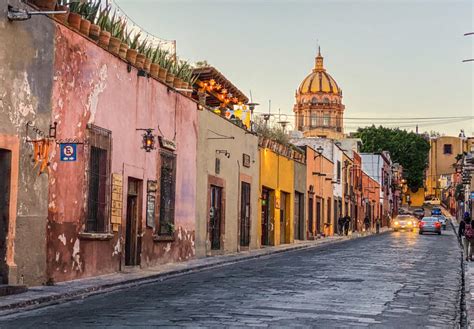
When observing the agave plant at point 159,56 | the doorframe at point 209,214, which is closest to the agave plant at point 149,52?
the agave plant at point 159,56

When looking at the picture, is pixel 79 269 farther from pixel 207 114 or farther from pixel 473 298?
pixel 207 114

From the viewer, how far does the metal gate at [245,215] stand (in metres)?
33.5

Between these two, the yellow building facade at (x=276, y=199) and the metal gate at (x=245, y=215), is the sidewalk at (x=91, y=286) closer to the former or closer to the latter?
the metal gate at (x=245, y=215)

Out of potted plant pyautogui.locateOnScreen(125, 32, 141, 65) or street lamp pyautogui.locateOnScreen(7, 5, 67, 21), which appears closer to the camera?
street lamp pyautogui.locateOnScreen(7, 5, 67, 21)

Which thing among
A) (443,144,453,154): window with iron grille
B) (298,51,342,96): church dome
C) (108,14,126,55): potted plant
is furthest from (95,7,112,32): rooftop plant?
(443,144,453,154): window with iron grille

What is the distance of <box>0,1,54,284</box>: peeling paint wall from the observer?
1442cm

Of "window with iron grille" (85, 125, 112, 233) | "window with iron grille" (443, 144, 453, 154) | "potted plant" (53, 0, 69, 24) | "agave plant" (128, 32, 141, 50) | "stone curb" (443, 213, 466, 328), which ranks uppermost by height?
"window with iron grille" (443, 144, 453, 154)

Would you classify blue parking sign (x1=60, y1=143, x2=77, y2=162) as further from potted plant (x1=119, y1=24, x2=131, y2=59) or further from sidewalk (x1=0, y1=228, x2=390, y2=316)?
potted plant (x1=119, y1=24, x2=131, y2=59)

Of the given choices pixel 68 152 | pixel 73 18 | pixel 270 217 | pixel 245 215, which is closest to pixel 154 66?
pixel 73 18

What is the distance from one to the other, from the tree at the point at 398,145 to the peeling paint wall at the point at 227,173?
7777 centimetres

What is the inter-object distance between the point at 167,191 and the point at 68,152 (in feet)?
27.3

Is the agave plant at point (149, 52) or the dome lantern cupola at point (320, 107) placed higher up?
the dome lantern cupola at point (320, 107)

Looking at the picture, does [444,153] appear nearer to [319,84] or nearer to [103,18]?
[319,84]

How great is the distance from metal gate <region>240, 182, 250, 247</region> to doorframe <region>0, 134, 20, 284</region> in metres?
19.2
